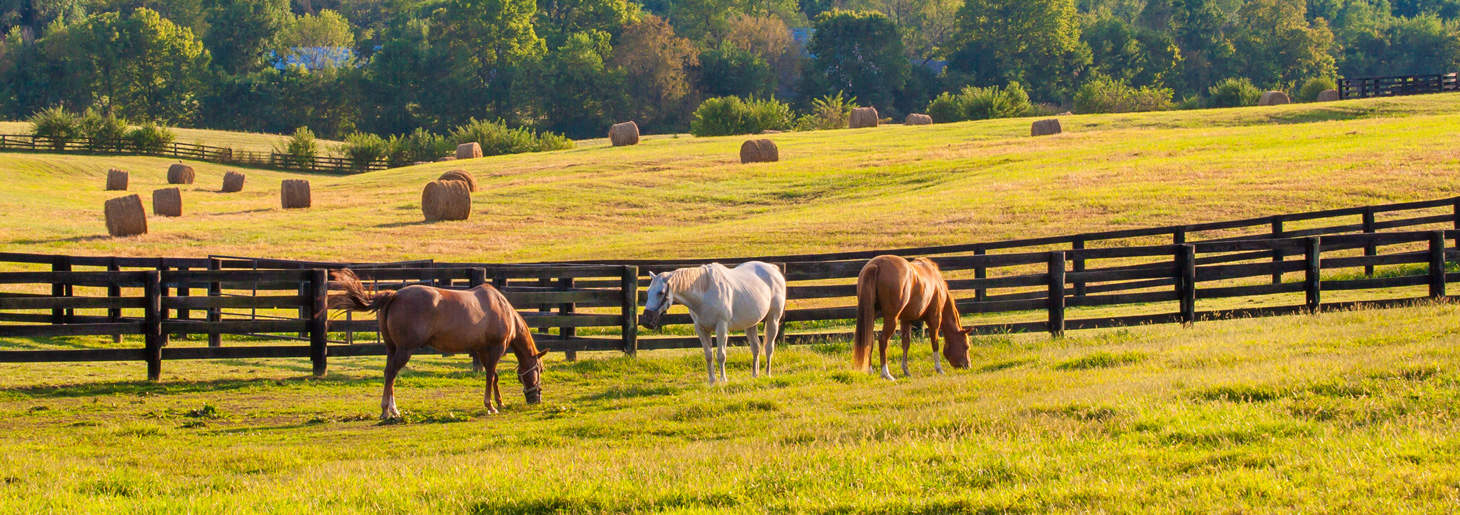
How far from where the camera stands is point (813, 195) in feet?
138

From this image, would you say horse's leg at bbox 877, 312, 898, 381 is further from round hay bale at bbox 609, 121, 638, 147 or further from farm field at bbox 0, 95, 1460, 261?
round hay bale at bbox 609, 121, 638, 147

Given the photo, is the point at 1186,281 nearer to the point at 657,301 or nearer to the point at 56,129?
the point at 657,301

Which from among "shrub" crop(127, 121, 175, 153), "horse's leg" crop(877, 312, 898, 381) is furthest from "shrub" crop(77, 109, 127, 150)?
"horse's leg" crop(877, 312, 898, 381)

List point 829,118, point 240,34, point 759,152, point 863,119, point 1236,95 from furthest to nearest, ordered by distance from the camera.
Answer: point 240,34, point 829,118, point 1236,95, point 863,119, point 759,152

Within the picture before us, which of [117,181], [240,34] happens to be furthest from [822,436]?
[240,34]

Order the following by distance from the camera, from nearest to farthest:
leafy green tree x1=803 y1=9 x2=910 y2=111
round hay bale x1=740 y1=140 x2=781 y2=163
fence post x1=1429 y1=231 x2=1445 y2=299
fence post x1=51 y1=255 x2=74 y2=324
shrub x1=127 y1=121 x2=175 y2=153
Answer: fence post x1=1429 y1=231 x2=1445 y2=299
fence post x1=51 y1=255 x2=74 y2=324
round hay bale x1=740 y1=140 x2=781 y2=163
shrub x1=127 y1=121 x2=175 y2=153
leafy green tree x1=803 y1=9 x2=910 y2=111

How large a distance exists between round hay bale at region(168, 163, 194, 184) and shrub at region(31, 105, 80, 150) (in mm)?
13989

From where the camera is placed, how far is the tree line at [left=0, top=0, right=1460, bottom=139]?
105 metres

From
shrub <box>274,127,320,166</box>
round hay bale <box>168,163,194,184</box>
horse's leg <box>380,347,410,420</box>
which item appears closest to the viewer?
horse's leg <box>380,347,410,420</box>

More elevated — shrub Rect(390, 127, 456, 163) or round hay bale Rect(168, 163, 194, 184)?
shrub Rect(390, 127, 456, 163)

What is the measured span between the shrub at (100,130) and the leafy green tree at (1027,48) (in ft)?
221

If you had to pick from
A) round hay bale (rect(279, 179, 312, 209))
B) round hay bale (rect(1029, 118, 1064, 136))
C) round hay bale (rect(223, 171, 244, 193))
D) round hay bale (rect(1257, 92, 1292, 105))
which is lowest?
round hay bale (rect(279, 179, 312, 209))

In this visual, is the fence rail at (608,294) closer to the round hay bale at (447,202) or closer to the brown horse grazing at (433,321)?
the brown horse grazing at (433,321)

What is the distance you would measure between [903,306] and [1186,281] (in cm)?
466
